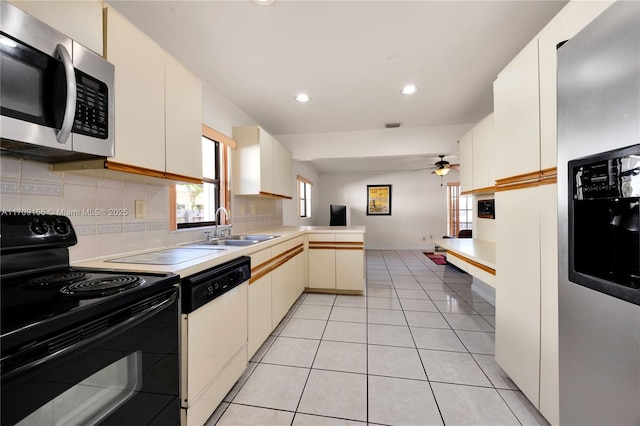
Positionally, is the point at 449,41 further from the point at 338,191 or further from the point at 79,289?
the point at 338,191

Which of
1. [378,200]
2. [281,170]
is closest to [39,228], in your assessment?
[281,170]

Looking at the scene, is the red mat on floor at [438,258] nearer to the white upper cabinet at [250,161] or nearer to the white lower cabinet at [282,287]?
the white lower cabinet at [282,287]

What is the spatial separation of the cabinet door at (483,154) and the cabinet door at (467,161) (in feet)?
0.27

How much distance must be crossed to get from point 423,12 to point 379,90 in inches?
42.5

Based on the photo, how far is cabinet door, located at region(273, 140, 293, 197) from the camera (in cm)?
340

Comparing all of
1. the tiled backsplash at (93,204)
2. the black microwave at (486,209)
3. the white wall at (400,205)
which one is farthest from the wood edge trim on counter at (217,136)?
the white wall at (400,205)

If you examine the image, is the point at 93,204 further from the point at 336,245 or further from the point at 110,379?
the point at 336,245

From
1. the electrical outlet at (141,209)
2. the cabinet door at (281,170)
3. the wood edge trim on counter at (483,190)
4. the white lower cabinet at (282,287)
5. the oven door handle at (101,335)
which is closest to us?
the oven door handle at (101,335)

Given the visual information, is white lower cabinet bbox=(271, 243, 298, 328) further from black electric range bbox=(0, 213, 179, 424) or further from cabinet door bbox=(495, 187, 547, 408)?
cabinet door bbox=(495, 187, 547, 408)

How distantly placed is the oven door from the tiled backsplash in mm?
729

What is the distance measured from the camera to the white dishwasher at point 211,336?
3.93 feet

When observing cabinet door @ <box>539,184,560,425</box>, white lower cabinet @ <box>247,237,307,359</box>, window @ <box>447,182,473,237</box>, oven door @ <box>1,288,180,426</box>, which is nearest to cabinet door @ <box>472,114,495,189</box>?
cabinet door @ <box>539,184,560,425</box>

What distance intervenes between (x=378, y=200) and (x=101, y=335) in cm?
745

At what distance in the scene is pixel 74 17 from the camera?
42.7 inches
